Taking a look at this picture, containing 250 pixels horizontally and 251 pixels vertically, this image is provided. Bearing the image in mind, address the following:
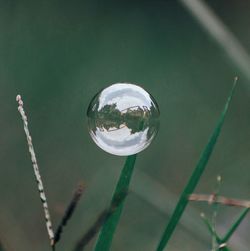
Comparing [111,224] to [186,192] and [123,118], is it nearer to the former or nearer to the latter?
[186,192]

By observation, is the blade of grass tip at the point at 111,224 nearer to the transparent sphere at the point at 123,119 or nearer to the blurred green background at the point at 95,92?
the transparent sphere at the point at 123,119

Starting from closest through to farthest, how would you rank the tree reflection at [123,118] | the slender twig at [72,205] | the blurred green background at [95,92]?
1. the slender twig at [72,205]
2. the tree reflection at [123,118]
3. the blurred green background at [95,92]

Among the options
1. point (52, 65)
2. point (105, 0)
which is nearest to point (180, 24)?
point (105, 0)

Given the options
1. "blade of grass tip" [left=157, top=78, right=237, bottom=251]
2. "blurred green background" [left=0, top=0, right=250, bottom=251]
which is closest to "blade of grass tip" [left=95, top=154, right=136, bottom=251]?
"blade of grass tip" [left=157, top=78, right=237, bottom=251]

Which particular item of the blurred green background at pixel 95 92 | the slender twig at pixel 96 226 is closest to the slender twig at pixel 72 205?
the slender twig at pixel 96 226

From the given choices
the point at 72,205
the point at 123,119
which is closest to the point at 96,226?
the point at 72,205
